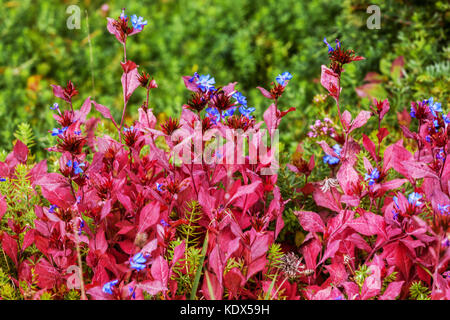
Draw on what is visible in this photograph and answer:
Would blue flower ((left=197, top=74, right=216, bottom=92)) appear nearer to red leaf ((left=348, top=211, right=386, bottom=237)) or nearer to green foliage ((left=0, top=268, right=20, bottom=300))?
red leaf ((left=348, top=211, right=386, bottom=237))

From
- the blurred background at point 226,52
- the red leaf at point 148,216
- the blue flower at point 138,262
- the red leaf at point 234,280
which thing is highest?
the blurred background at point 226,52

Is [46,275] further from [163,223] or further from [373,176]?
[373,176]

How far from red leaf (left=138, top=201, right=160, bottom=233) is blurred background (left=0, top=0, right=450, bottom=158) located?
1.44 metres

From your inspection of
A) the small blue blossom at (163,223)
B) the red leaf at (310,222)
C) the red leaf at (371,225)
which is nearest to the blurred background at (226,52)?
the red leaf at (310,222)

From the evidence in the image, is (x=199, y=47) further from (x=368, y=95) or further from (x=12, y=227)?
(x=12, y=227)

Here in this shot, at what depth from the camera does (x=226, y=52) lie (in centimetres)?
404

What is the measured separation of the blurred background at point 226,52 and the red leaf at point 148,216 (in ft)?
4.72

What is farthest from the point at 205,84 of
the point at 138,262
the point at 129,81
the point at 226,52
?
the point at 226,52

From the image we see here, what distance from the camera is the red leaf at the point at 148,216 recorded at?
1629 mm

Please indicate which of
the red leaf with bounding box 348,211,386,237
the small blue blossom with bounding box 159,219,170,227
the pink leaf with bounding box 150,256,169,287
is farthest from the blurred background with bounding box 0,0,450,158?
the pink leaf with bounding box 150,256,169,287

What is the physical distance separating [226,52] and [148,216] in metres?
2.65

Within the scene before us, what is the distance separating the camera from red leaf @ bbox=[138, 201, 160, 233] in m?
1.63

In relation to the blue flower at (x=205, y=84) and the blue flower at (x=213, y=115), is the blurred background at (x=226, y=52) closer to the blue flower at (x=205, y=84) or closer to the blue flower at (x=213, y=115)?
the blue flower at (x=213, y=115)
